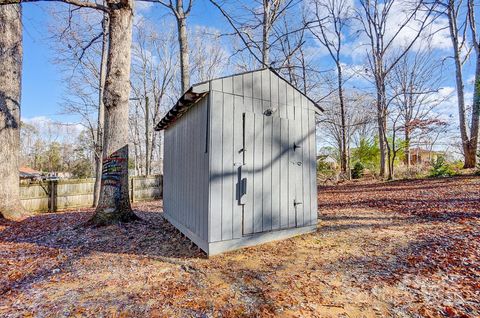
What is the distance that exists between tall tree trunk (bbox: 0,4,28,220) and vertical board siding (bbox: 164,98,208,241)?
3.65 meters

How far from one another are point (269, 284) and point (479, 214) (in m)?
4.64

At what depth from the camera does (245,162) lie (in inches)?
141

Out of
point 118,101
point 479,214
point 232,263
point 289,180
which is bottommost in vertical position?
point 232,263

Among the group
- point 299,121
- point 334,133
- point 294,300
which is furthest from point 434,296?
point 334,133

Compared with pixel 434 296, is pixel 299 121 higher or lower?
higher

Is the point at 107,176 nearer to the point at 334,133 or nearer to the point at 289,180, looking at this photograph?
the point at 289,180

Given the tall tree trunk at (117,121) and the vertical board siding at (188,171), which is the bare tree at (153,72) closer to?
the tall tree trunk at (117,121)

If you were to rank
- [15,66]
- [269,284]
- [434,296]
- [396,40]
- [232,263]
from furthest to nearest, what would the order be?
[396,40], [15,66], [232,263], [269,284], [434,296]

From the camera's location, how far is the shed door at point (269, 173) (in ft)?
11.7

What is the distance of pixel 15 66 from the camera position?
590 cm

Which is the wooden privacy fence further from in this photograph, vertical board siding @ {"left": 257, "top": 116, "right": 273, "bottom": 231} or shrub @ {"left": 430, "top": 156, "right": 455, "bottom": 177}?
shrub @ {"left": 430, "top": 156, "right": 455, "bottom": 177}

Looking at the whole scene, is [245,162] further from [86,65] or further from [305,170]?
[86,65]

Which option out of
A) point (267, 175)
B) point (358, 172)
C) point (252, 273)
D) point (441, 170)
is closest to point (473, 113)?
point (441, 170)

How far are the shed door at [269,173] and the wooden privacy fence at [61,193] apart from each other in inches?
340
